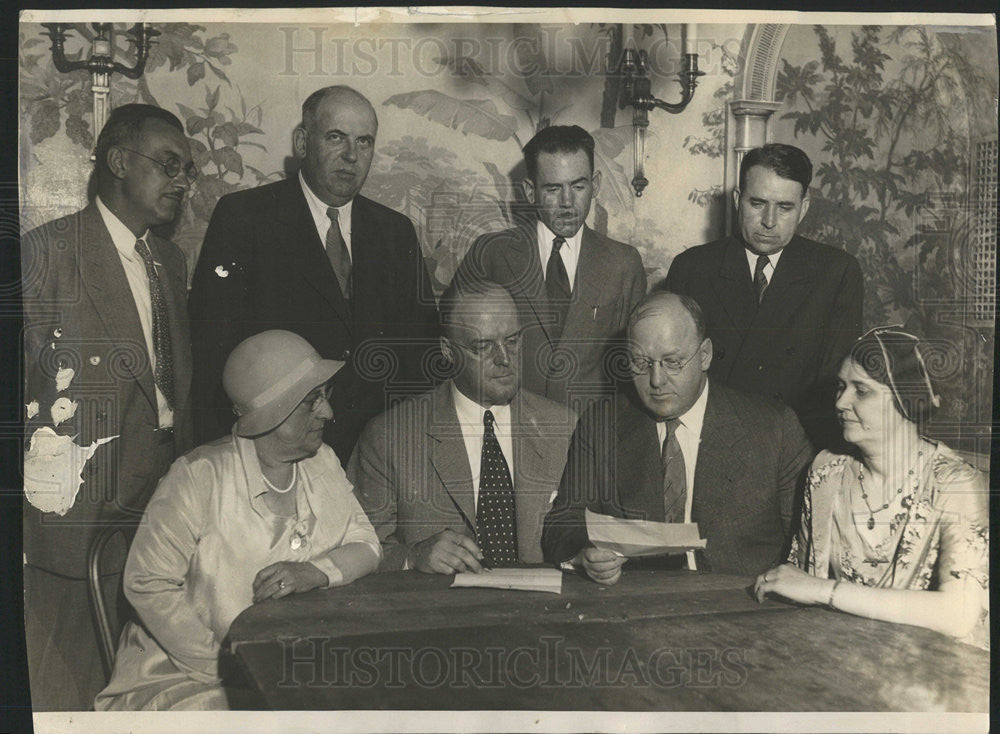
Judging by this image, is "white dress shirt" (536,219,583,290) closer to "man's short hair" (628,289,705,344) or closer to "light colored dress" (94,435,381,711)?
"man's short hair" (628,289,705,344)

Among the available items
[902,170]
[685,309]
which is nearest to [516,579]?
[685,309]

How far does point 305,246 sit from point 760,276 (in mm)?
2051

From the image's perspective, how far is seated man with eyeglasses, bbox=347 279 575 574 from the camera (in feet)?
16.2

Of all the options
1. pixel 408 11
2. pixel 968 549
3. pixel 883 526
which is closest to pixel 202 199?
pixel 408 11

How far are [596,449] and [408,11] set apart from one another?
7.04 ft

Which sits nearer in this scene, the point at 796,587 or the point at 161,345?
the point at 796,587

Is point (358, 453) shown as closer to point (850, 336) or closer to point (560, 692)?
point (560, 692)

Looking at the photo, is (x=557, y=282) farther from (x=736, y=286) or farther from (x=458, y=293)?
(x=736, y=286)

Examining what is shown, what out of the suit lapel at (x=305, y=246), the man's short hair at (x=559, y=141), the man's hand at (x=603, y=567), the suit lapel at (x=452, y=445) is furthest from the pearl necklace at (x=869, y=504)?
the suit lapel at (x=305, y=246)

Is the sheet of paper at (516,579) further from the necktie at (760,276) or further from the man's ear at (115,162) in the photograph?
the man's ear at (115,162)

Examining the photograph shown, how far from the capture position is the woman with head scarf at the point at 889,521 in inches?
190

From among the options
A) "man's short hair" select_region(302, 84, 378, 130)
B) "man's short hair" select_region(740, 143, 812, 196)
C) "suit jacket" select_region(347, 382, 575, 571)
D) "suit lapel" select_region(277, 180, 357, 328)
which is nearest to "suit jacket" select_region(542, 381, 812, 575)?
"suit jacket" select_region(347, 382, 575, 571)

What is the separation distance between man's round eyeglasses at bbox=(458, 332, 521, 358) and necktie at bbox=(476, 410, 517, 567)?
0.87 ft

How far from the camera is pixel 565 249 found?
16.4ft
